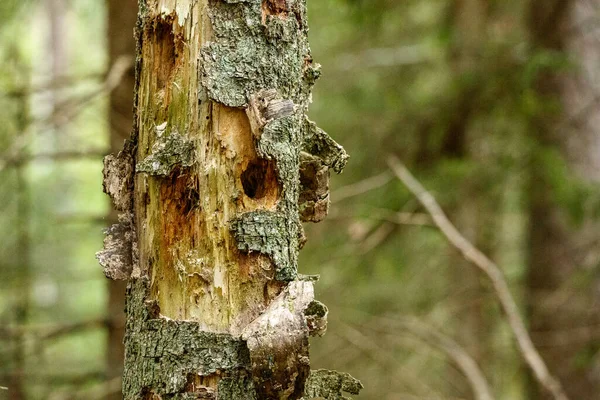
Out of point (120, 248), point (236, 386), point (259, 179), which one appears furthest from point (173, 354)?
point (259, 179)


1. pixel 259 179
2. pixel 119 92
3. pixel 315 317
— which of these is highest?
pixel 119 92

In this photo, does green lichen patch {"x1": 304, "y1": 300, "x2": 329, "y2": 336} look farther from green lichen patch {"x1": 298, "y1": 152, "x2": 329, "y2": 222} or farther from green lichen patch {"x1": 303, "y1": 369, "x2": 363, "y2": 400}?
green lichen patch {"x1": 298, "y1": 152, "x2": 329, "y2": 222}

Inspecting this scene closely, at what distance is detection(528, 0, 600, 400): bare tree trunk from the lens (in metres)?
4.75

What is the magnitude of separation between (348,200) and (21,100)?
2.91m

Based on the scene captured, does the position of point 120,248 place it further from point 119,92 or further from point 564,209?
point 564,209

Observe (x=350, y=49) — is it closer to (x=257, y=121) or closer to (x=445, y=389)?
(x=445, y=389)

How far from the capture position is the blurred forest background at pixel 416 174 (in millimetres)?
3943

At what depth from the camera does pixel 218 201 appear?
4.82 feet

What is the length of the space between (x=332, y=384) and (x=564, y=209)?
11.8 ft

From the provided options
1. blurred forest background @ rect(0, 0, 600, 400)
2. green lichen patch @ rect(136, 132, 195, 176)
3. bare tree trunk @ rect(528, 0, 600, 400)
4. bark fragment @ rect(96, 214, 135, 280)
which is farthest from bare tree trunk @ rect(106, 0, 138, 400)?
bare tree trunk @ rect(528, 0, 600, 400)

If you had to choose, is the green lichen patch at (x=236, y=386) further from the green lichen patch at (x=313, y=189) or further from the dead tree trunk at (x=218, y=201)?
the green lichen patch at (x=313, y=189)

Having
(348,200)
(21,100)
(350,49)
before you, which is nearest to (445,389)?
(348,200)

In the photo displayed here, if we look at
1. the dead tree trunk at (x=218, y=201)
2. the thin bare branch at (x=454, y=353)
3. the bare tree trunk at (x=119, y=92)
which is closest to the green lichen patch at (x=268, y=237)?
the dead tree trunk at (x=218, y=201)

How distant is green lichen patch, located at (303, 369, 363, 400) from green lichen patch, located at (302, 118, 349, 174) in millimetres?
471
